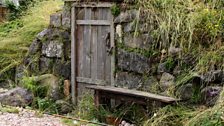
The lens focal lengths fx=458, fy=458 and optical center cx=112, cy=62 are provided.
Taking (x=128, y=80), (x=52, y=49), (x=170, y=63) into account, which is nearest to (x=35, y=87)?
(x=52, y=49)

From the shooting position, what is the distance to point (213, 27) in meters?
6.05

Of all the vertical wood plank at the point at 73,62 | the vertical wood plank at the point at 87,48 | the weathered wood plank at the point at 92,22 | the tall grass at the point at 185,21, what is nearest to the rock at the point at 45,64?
the vertical wood plank at the point at 73,62

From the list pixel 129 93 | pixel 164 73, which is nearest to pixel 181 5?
pixel 164 73

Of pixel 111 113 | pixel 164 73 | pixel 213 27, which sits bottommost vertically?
pixel 111 113

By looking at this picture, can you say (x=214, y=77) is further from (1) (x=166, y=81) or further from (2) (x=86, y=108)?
(2) (x=86, y=108)

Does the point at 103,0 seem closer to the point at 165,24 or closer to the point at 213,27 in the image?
the point at 165,24

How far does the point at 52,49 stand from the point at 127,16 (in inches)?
74.8

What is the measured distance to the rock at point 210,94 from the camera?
222 inches

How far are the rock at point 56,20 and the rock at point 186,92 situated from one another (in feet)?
10.1

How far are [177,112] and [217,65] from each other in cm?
79

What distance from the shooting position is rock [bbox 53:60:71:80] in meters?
8.02

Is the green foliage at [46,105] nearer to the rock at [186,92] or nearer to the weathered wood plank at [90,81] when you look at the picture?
the weathered wood plank at [90,81]

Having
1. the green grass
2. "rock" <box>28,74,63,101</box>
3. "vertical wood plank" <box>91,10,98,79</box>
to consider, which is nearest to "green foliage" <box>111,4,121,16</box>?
"vertical wood plank" <box>91,10,98,79</box>

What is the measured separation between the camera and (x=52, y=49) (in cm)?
826
